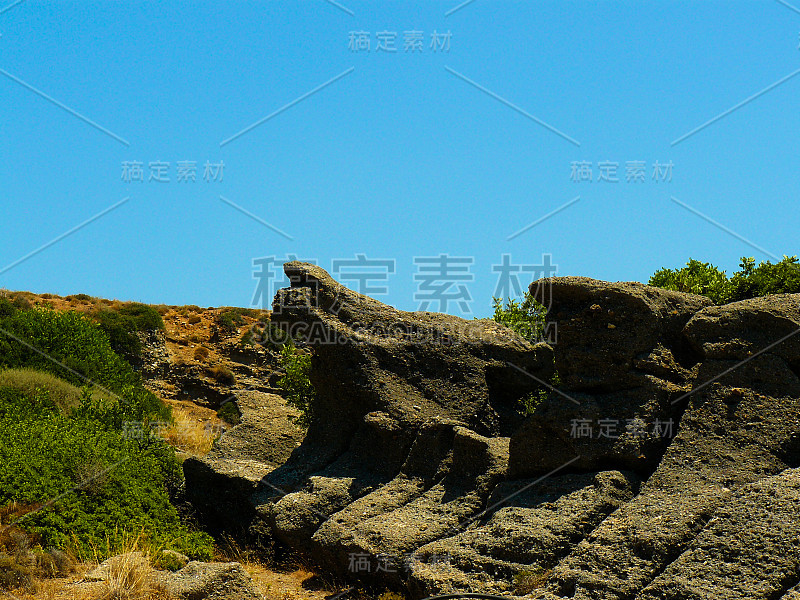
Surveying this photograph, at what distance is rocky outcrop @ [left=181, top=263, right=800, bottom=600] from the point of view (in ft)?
26.5

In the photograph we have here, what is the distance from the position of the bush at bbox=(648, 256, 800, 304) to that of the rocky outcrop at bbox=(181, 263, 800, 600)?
10.2 ft

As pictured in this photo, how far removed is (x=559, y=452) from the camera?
10.0 meters

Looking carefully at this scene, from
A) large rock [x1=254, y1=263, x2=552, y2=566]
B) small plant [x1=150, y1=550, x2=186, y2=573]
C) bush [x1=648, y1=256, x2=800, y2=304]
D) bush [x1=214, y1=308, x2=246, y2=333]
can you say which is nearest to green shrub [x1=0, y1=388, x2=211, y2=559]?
small plant [x1=150, y1=550, x2=186, y2=573]

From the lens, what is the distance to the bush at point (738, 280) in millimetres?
13531

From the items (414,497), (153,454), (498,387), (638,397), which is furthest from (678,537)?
(153,454)

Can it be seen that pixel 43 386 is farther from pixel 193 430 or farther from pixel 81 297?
pixel 81 297

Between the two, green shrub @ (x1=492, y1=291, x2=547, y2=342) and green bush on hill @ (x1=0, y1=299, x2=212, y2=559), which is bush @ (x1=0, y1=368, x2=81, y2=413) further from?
green shrub @ (x1=492, y1=291, x2=547, y2=342)

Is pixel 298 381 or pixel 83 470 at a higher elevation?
pixel 298 381

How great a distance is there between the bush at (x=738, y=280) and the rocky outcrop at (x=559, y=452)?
3.10 m

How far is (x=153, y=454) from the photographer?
634 inches

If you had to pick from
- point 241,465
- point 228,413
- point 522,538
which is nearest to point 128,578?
point 241,465

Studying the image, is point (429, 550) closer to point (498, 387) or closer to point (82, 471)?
point (498, 387)

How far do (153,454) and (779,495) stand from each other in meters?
11.8

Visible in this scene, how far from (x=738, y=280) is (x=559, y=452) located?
594 centimetres
